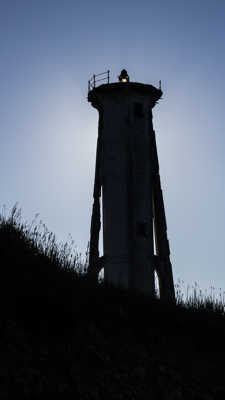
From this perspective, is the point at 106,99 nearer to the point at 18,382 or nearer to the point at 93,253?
the point at 93,253

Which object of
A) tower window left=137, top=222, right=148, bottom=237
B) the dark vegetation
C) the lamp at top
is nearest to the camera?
the dark vegetation

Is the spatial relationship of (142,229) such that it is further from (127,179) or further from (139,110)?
(139,110)

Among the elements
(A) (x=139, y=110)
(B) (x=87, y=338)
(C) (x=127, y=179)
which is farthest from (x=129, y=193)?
(B) (x=87, y=338)

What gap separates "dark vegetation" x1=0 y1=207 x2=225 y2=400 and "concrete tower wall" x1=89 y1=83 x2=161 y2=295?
14.9 m

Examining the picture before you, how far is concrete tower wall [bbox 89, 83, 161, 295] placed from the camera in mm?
26750

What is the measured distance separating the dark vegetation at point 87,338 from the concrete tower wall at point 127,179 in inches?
588

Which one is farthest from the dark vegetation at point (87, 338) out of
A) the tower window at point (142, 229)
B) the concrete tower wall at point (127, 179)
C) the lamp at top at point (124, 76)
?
the lamp at top at point (124, 76)

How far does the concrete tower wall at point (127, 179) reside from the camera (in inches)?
1053

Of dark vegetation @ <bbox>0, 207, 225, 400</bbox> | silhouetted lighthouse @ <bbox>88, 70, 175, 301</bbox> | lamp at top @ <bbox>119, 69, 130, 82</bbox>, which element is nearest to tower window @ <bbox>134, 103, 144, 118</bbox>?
silhouetted lighthouse @ <bbox>88, 70, 175, 301</bbox>

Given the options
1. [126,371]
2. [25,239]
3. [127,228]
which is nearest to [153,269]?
[127,228]

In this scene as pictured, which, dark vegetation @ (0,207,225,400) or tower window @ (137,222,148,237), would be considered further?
tower window @ (137,222,148,237)

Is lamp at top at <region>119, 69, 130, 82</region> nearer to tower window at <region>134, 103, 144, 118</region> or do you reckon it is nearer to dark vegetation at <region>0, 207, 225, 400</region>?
tower window at <region>134, 103, 144, 118</region>

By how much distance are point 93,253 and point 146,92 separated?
8.21 meters

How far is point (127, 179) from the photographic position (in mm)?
27812
